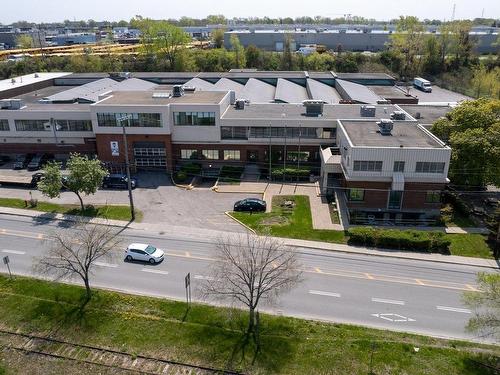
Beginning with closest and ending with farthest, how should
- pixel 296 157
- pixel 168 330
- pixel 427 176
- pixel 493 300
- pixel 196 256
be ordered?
pixel 493 300, pixel 168 330, pixel 196 256, pixel 427 176, pixel 296 157

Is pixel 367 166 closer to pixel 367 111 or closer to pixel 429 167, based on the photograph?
pixel 429 167

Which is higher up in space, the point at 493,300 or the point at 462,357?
the point at 493,300

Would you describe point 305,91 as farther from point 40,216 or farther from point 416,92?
point 40,216

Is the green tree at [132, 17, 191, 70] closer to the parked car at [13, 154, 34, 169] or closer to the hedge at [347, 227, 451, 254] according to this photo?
the parked car at [13, 154, 34, 169]

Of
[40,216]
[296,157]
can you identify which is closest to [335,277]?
[296,157]

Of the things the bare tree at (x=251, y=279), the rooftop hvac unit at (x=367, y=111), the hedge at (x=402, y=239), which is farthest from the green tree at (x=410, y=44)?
the bare tree at (x=251, y=279)

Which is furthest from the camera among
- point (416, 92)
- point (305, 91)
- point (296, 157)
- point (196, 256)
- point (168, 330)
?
point (416, 92)

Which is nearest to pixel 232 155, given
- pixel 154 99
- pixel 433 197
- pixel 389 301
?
pixel 154 99
